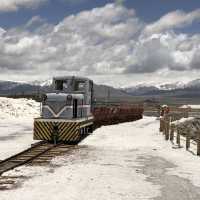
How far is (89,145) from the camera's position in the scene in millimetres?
23734

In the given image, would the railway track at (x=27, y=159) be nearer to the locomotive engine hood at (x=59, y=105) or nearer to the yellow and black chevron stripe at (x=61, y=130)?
the yellow and black chevron stripe at (x=61, y=130)

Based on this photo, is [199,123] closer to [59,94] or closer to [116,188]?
[59,94]

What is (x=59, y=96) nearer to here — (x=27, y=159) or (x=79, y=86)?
(x=79, y=86)

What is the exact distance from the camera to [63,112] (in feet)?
80.9

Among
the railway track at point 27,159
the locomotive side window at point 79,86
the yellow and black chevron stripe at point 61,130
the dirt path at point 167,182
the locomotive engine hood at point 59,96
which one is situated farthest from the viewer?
the locomotive side window at point 79,86

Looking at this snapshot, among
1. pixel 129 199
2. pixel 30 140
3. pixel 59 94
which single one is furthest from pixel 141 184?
pixel 30 140

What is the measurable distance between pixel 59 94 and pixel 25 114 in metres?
33.1

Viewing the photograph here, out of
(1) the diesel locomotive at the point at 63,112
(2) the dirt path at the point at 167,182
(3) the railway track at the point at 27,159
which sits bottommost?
(2) the dirt path at the point at 167,182

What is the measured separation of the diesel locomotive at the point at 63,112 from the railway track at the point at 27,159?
708mm

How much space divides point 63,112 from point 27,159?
758 centimetres

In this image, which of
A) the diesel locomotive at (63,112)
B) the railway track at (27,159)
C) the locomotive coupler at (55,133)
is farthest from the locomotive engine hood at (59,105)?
the railway track at (27,159)

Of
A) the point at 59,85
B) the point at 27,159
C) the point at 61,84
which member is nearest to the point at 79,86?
the point at 61,84

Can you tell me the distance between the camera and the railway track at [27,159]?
12933mm

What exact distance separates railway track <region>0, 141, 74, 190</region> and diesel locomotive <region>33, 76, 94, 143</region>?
0.71m
